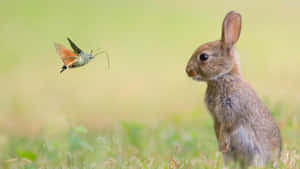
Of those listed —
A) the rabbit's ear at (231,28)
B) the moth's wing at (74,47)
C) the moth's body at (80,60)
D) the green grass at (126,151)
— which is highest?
the rabbit's ear at (231,28)

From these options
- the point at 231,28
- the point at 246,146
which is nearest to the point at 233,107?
the point at 246,146

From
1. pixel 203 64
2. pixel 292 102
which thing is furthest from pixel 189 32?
pixel 203 64

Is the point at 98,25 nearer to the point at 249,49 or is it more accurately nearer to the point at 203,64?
the point at 249,49

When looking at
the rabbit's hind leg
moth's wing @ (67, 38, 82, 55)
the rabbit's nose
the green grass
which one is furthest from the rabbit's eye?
moth's wing @ (67, 38, 82, 55)

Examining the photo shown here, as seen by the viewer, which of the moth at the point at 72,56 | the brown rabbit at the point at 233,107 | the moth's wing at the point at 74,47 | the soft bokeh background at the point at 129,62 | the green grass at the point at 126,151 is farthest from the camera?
the soft bokeh background at the point at 129,62

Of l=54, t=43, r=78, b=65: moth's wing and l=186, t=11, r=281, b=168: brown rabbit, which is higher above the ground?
l=54, t=43, r=78, b=65: moth's wing

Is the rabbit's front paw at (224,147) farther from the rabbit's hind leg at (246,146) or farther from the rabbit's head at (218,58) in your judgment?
the rabbit's head at (218,58)

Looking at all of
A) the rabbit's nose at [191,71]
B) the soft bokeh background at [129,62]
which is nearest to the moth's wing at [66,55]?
the rabbit's nose at [191,71]

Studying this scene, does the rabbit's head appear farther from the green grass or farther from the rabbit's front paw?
the green grass
